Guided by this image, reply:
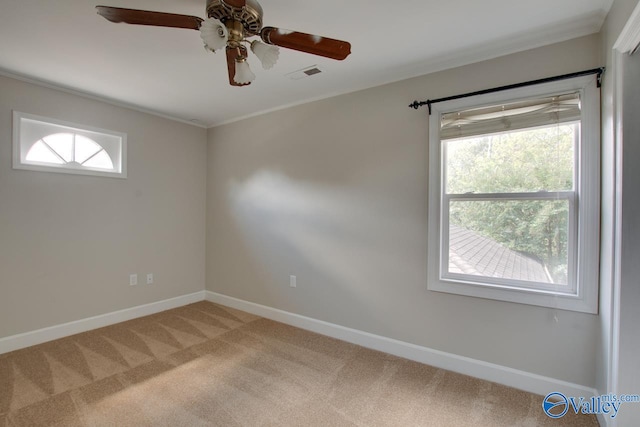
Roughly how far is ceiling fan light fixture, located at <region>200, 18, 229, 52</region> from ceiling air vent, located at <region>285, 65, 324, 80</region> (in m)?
1.20

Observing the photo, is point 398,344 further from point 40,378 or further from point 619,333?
point 40,378

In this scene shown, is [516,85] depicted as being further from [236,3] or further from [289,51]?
[236,3]

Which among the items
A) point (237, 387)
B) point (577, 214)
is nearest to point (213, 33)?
point (237, 387)

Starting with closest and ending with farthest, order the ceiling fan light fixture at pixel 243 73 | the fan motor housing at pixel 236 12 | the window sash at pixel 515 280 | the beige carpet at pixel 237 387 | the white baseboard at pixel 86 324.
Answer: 1. the fan motor housing at pixel 236 12
2. the ceiling fan light fixture at pixel 243 73
3. the beige carpet at pixel 237 387
4. the window sash at pixel 515 280
5. the white baseboard at pixel 86 324

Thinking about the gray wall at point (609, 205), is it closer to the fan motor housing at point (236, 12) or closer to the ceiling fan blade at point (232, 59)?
the fan motor housing at point (236, 12)

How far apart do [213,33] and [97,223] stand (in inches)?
112

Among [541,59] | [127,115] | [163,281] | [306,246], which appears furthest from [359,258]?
[127,115]

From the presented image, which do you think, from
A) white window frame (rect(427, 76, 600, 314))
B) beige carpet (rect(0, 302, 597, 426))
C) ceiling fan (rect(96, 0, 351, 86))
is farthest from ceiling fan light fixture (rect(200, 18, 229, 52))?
beige carpet (rect(0, 302, 597, 426))

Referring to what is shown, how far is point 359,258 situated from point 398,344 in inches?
32.8

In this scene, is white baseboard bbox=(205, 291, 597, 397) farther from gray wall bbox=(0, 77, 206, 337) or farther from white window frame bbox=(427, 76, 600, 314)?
gray wall bbox=(0, 77, 206, 337)

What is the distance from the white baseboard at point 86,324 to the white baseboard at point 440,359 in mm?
1257

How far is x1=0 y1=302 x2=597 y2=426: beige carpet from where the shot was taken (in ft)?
6.07

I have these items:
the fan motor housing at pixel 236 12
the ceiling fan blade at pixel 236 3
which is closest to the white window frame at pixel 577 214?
the fan motor housing at pixel 236 12

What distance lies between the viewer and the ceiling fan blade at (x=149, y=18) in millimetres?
1344
